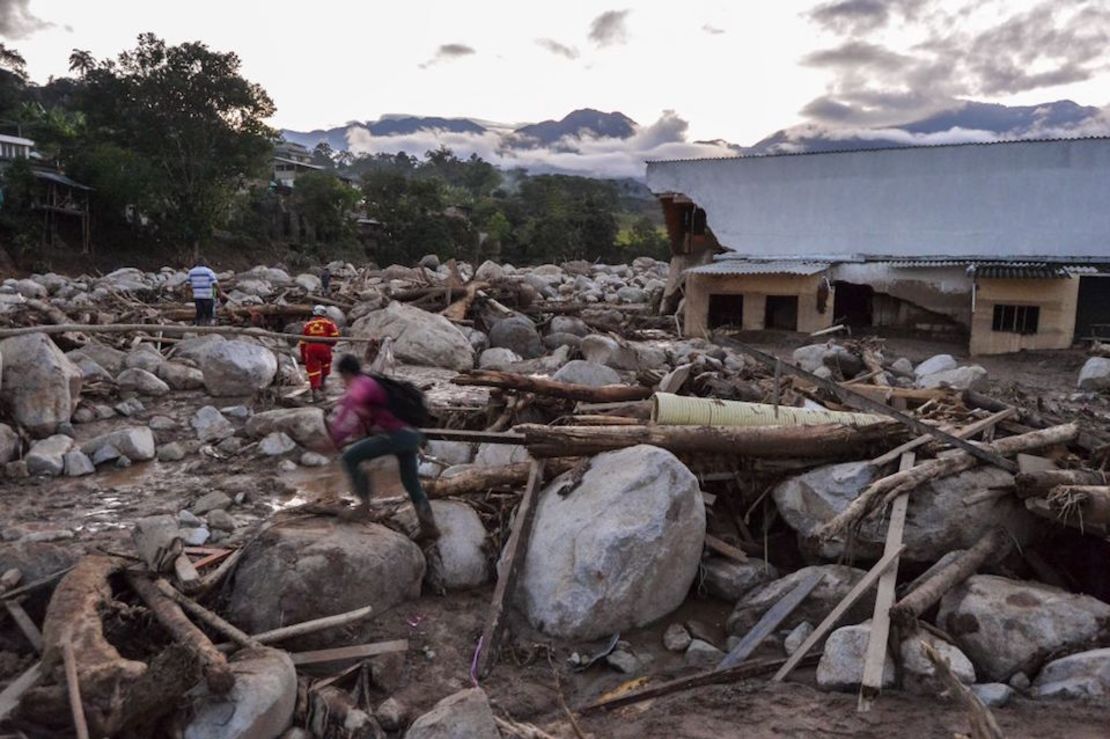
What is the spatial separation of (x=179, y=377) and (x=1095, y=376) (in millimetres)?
14712

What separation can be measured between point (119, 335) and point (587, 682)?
12.1 m

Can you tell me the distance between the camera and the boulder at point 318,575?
5000mm

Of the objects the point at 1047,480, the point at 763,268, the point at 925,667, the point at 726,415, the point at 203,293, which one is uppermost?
the point at 763,268

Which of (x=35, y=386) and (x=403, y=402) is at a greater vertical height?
(x=403, y=402)

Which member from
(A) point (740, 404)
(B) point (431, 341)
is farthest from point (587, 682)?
(B) point (431, 341)

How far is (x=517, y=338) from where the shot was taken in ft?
53.3

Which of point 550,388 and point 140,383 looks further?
point 140,383

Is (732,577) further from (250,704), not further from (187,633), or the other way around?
(187,633)

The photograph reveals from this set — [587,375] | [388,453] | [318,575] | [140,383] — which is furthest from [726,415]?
[140,383]

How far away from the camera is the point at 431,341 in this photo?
14.6 m

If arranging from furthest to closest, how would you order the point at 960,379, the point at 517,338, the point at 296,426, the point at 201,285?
the point at 517,338 < the point at 201,285 < the point at 960,379 < the point at 296,426

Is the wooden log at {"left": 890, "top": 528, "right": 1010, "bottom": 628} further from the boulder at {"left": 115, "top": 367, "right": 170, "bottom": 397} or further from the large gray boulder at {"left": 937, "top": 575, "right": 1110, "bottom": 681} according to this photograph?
the boulder at {"left": 115, "top": 367, "right": 170, "bottom": 397}

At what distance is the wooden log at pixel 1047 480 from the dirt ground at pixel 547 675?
5.48 ft

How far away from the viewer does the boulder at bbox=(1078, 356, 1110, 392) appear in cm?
1314
